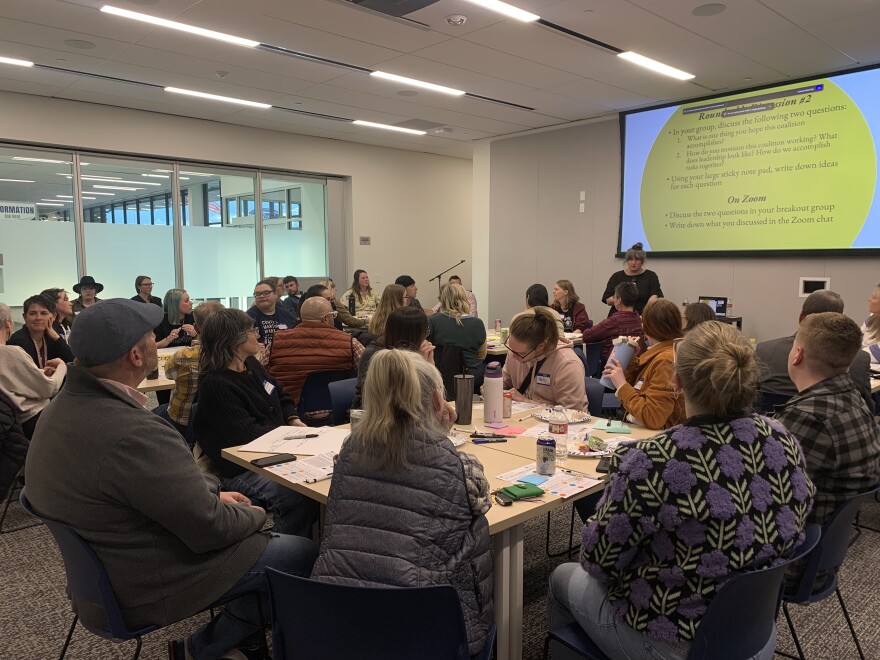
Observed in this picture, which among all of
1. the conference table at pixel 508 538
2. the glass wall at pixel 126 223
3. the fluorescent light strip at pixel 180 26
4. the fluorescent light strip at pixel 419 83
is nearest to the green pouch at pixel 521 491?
the conference table at pixel 508 538

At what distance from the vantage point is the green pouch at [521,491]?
2086mm

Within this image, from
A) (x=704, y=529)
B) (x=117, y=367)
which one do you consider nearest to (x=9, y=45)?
(x=117, y=367)

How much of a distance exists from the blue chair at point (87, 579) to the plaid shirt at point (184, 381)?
1.67m

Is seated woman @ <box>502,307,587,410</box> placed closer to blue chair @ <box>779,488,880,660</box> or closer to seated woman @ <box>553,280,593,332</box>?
blue chair @ <box>779,488,880,660</box>

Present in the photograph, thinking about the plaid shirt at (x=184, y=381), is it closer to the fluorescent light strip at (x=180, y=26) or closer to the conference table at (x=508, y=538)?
the conference table at (x=508, y=538)

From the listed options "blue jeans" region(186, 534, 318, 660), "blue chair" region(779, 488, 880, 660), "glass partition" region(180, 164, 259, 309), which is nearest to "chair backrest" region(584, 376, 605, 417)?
"blue chair" region(779, 488, 880, 660)

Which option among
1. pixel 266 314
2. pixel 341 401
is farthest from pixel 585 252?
pixel 341 401

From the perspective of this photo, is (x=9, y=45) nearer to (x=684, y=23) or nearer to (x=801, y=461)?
(x=684, y=23)

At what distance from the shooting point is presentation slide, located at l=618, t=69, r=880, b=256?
6461 millimetres

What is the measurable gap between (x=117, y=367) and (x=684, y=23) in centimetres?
514

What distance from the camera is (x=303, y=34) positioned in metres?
5.34

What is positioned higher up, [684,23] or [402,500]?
[684,23]

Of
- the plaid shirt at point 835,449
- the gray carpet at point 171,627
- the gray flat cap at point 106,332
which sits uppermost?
the gray flat cap at point 106,332

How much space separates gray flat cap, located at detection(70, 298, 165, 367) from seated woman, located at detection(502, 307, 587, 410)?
1.98 m
